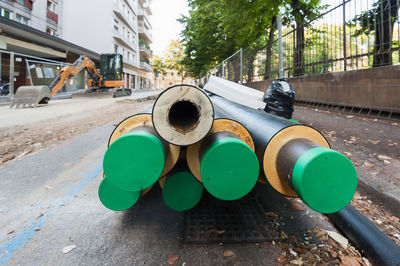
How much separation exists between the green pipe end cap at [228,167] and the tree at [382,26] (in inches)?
225

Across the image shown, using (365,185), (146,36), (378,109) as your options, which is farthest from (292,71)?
(146,36)

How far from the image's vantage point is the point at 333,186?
44.8 inches

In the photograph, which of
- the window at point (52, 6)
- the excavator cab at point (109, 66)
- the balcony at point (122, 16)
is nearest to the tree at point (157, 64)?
the balcony at point (122, 16)

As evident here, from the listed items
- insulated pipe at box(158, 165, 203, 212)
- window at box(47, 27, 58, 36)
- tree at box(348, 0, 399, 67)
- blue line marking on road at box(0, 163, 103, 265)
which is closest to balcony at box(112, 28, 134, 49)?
window at box(47, 27, 58, 36)

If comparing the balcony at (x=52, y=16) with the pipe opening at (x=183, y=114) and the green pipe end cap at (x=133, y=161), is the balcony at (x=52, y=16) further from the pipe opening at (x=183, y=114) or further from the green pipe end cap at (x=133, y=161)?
the green pipe end cap at (x=133, y=161)

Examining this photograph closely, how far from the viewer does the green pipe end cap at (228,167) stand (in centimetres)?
125

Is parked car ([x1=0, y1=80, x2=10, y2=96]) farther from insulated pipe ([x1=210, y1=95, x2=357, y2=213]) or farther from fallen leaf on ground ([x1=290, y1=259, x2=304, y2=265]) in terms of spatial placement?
fallen leaf on ground ([x1=290, y1=259, x2=304, y2=265])

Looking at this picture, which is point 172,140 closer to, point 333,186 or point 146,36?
point 333,186

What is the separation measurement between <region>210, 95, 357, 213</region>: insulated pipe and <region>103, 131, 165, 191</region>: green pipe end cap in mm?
716

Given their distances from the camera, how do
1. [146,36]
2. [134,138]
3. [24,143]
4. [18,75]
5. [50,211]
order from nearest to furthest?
[134,138] < [50,211] < [24,143] < [18,75] < [146,36]

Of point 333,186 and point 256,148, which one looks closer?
point 333,186

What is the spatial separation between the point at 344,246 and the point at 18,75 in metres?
16.4

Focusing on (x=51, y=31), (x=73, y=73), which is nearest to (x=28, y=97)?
(x=73, y=73)

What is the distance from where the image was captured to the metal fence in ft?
16.5
